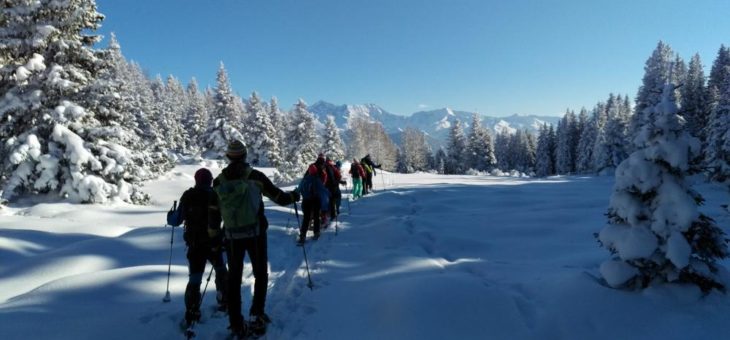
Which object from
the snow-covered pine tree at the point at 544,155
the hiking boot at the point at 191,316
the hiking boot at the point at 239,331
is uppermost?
the snow-covered pine tree at the point at 544,155

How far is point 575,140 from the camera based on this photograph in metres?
81.2

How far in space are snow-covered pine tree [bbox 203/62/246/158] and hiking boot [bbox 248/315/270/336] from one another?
4672 centimetres

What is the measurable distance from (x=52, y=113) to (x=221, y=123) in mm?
33964

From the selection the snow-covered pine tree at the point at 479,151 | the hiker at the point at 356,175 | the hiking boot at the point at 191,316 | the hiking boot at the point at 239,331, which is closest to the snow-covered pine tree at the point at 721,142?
the hiker at the point at 356,175

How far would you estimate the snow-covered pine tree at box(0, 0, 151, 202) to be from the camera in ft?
56.1

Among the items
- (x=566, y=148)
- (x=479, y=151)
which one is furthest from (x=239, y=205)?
(x=566, y=148)

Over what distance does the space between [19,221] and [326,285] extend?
456 inches

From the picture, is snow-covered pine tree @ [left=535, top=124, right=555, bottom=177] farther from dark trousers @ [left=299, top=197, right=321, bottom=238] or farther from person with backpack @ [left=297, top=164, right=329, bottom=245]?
person with backpack @ [left=297, top=164, right=329, bottom=245]

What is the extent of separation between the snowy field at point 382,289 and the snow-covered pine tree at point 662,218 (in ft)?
0.85

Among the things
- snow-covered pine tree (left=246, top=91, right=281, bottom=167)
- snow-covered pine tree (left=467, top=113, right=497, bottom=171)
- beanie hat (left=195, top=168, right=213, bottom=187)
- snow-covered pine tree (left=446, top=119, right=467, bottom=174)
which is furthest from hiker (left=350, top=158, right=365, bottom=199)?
snow-covered pine tree (left=446, top=119, right=467, bottom=174)

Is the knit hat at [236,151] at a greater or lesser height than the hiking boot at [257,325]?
greater

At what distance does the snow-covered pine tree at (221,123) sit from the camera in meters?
50.3

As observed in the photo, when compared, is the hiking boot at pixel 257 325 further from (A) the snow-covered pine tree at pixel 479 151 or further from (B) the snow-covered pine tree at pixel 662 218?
(A) the snow-covered pine tree at pixel 479 151

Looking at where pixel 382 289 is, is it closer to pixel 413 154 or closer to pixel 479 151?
pixel 479 151
